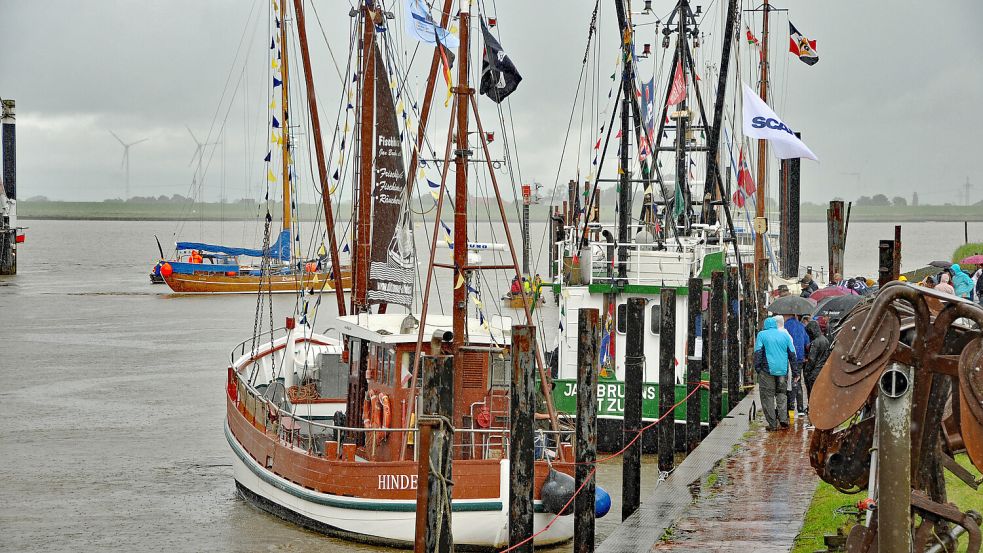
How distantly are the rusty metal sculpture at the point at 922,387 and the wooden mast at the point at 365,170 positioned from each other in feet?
37.2

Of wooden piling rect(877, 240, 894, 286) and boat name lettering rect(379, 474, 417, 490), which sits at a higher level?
A: wooden piling rect(877, 240, 894, 286)

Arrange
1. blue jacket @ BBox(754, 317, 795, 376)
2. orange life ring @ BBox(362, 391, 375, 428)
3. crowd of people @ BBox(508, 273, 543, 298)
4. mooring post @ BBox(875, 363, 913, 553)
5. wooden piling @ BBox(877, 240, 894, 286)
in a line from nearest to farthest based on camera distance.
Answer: mooring post @ BBox(875, 363, 913, 553)
wooden piling @ BBox(877, 240, 894, 286)
crowd of people @ BBox(508, 273, 543, 298)
blue jacket @ BBox(754, 317, 795, 376)
orange life ring @ BBox(362, 391, 375, 428)

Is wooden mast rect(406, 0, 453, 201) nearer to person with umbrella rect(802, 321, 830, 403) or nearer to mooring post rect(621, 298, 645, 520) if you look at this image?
mooring post rect(621, 298, 645, 520)

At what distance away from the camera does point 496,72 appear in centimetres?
1491

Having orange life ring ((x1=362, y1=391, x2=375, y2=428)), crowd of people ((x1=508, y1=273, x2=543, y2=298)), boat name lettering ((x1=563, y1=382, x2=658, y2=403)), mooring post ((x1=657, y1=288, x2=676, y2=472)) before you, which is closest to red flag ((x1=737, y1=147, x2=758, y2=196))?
crowd of people ((x1=508, y1=273, x2=543, y2=298))

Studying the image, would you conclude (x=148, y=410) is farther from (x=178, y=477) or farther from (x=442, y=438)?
(x=442, y=438)

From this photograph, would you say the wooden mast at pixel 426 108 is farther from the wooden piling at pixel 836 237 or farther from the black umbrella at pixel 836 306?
the wooden piling at pixel 836 237

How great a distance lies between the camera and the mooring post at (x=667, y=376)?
15880 millimetres

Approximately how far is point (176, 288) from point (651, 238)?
47138mm

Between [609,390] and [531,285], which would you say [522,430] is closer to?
[609,390]

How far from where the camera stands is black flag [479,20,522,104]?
14.9 m

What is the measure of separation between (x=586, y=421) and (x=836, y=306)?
895 centimetres

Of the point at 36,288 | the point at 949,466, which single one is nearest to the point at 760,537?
the point at 949,466

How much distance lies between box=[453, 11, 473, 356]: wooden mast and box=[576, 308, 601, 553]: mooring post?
6.98 feet
